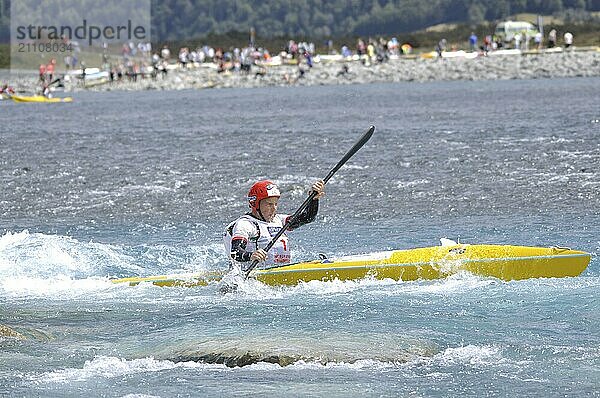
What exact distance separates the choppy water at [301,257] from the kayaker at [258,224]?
1.47 feet

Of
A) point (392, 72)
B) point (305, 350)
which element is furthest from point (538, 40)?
point (305, 350)

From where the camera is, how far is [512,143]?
28.2 metres

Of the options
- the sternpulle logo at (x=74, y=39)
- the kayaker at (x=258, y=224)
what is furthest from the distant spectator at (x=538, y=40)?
the kayaker at (x=258, y=224)

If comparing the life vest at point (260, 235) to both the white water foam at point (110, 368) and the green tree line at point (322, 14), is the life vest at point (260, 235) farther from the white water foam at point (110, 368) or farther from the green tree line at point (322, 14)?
the green tree line at point (322, 14)

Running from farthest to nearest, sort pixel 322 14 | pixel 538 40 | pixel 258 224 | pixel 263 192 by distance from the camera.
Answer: pixel 322 14 → pixel 538 40 → pixel 258 224 → pixel 263 192

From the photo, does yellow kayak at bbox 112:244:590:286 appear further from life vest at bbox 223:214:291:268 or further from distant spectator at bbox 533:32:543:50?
distant spectator at bbox 533:32:543:50

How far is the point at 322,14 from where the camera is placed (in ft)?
567

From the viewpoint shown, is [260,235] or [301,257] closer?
[260,235]

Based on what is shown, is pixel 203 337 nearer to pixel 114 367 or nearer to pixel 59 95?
pixel 114 367

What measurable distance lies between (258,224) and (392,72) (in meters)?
53.0

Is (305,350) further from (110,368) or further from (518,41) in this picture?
(518,41)

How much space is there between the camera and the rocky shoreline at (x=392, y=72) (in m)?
63.6

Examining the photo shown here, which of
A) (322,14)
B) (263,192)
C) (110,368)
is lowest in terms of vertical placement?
(110,368)

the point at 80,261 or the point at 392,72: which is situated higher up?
the point at 392,72
